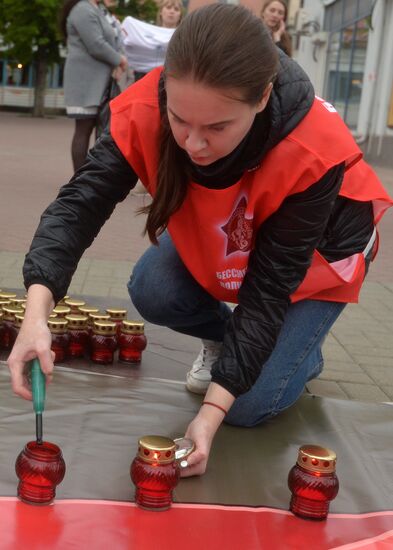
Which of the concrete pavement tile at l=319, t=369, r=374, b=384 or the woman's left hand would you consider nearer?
the woman's left hand

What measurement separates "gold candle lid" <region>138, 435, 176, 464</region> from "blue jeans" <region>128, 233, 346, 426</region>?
782 mm

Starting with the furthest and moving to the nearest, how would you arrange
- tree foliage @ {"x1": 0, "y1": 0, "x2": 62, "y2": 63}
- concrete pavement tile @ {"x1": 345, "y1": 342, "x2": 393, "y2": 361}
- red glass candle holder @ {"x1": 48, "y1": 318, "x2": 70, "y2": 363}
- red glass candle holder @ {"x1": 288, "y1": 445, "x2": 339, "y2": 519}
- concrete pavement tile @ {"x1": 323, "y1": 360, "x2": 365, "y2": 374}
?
tree foliage @ {"x1": 0, "y1": 0, "x2": 62, "y2": 63} < concrete pavement tile @ {"x1": 345, "y1": 342, "x2": 393, "y2": 361} < concrete pavement tile @ {"x1": 323, "y1": 360, "x2": 365, "y2": 374} < red glass candle holder @ {"x1": 48, "y1": 318, "x2": 70, "y2": 363} < red glass candle holder @ {"x1": 288, "y1": 445, "x2": 339, "y2": 519}

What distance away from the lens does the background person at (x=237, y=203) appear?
93.5 inches

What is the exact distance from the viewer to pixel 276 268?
9.53 ft

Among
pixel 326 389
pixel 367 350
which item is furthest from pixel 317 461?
pixel 367 350

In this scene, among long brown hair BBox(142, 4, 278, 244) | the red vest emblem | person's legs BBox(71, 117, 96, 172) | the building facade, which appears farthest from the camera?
the building facade

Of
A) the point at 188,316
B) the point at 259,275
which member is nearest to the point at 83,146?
the point at 188,316

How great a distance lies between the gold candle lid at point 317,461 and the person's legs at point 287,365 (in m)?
0.66

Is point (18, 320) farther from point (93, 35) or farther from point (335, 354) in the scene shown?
point (93, 35)

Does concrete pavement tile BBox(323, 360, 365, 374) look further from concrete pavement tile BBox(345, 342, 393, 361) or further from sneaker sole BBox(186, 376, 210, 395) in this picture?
sneaker sole BBox(186, 376, 210, 395)

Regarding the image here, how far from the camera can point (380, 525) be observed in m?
2.63

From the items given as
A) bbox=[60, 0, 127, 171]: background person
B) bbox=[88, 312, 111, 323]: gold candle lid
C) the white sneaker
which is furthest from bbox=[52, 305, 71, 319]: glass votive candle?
bbox=[60, 0, 127, 171]: background person

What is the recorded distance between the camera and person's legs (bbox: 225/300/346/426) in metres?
3.28

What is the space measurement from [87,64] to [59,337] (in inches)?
220
